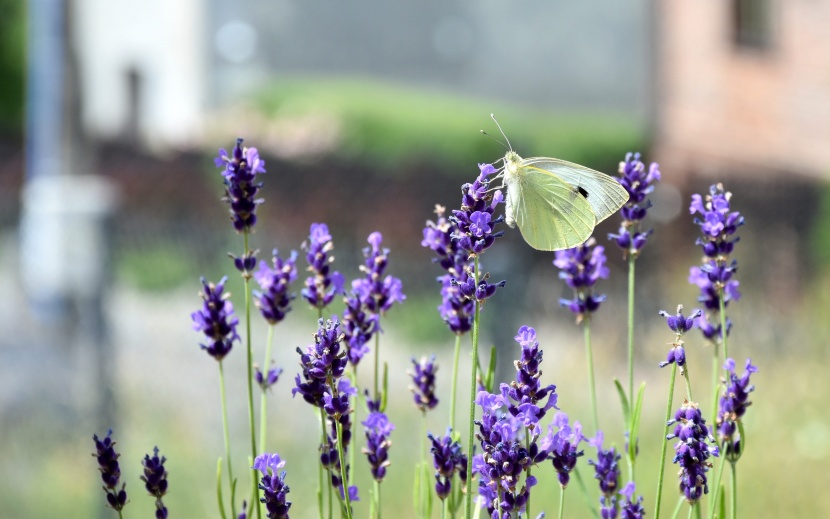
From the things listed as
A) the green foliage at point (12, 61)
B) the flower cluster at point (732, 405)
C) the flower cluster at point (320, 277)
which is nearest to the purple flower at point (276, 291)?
the flower cluster at point (320, 277)

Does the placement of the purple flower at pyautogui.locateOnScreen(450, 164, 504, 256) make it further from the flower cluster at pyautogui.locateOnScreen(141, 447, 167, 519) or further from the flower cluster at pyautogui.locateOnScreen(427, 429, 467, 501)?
the flower cluster at pyautogui.locateOnScreen(141, 447, 167, 519)

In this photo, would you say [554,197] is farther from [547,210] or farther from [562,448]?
[562,448]

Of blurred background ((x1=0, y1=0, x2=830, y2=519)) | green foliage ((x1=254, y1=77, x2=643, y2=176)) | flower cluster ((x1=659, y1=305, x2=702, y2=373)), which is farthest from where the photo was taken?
green foliage ((x1=254, y1=77, x2=643, y2=176))

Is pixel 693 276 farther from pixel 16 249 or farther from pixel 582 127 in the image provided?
pixel 582 127

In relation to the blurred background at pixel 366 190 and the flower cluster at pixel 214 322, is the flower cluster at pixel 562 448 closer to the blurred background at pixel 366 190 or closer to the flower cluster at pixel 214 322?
the flower cluster at pixel 214 322

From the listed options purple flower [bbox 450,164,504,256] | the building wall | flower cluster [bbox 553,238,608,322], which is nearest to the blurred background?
the building wall

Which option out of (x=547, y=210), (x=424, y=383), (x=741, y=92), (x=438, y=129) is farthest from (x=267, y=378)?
(x=438, y=129)
